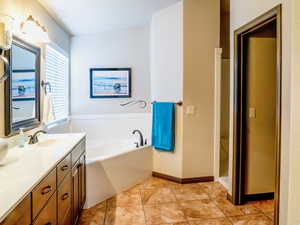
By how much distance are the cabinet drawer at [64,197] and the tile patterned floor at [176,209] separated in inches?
23.2

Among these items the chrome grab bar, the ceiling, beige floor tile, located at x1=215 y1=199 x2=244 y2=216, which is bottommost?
beige floor tile, located at x1=215 y1=199 x2=244 y2=216

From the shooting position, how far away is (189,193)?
9.78ft

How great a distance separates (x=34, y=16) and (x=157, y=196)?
2478mm

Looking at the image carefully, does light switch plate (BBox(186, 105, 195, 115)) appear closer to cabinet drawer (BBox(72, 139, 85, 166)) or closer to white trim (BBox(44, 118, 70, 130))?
cabinet drawer (BBox(72, 139, 85, 166))

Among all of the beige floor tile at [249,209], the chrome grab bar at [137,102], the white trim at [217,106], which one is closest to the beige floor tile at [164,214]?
the beige floor tile at [249,209]

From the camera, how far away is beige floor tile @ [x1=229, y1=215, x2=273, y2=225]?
229cm

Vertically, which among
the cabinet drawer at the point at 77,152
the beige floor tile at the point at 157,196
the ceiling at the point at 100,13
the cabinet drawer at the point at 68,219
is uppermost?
the ceiling at the point at 100,13

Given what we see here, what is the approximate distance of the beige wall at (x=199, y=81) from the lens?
10.5 ft

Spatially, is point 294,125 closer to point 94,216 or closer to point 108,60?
point 94,216

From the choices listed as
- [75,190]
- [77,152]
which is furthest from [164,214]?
[77,152]

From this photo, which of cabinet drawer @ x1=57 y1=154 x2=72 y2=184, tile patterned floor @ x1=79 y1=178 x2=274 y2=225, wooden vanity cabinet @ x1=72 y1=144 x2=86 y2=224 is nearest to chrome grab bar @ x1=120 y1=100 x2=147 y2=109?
tile patterned floor @ x1=79 y1=178 x2=274 y2=225

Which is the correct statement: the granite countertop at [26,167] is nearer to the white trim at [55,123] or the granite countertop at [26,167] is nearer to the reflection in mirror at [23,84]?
the reflection in mirror at [23,84]

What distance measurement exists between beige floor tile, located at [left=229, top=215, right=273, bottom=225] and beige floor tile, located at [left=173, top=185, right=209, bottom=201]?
538mm

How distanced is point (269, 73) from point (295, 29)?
101 centimetres
